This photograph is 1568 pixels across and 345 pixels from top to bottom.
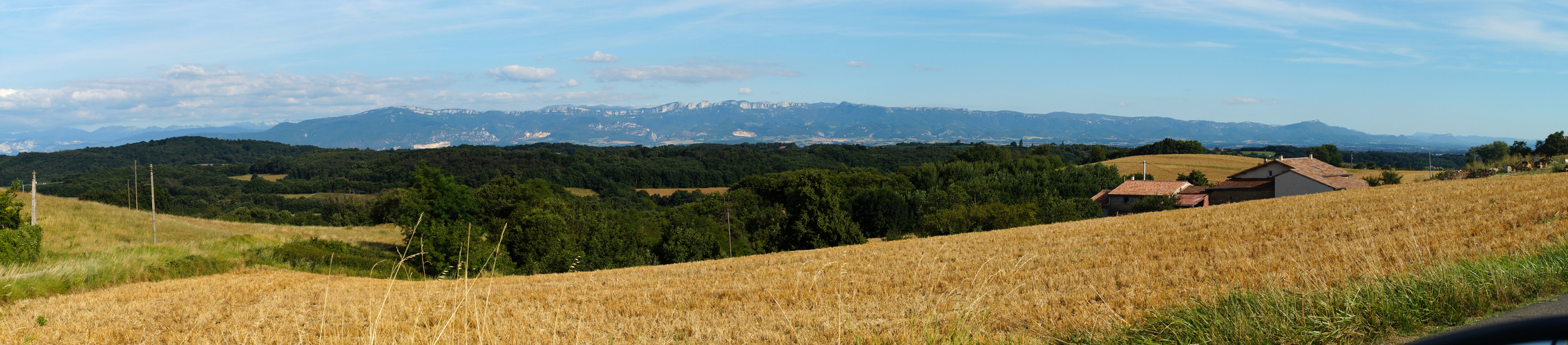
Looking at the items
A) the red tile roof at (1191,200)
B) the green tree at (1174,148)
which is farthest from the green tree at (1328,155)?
the red tile roof at (1191,200)

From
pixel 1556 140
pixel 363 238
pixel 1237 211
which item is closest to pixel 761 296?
pixel 1237 211

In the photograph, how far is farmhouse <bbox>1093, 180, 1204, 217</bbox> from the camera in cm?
6086

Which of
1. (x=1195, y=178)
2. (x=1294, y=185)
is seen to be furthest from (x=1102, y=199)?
(x=1195, y=178)

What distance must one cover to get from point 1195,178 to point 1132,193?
2321 cm

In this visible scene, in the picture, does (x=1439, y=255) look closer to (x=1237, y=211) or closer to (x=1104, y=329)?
(x=1104, y=329)

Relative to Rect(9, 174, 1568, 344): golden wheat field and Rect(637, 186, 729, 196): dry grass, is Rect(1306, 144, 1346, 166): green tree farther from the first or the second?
Rect(9, 174, 1568, 344): golden wheat field

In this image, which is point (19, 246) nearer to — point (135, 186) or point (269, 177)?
point (135, 186)

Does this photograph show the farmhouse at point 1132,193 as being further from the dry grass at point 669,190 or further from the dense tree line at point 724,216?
the dry grass at point 669,190

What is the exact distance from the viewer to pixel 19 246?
17828 mm

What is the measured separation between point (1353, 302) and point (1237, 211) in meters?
21.8

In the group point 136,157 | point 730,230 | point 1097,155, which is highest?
point 136,157

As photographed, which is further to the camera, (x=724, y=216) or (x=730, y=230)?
(x=724, y=216)

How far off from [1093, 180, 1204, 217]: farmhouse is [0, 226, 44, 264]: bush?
62.0 meters

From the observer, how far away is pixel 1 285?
→ 40.8ft
